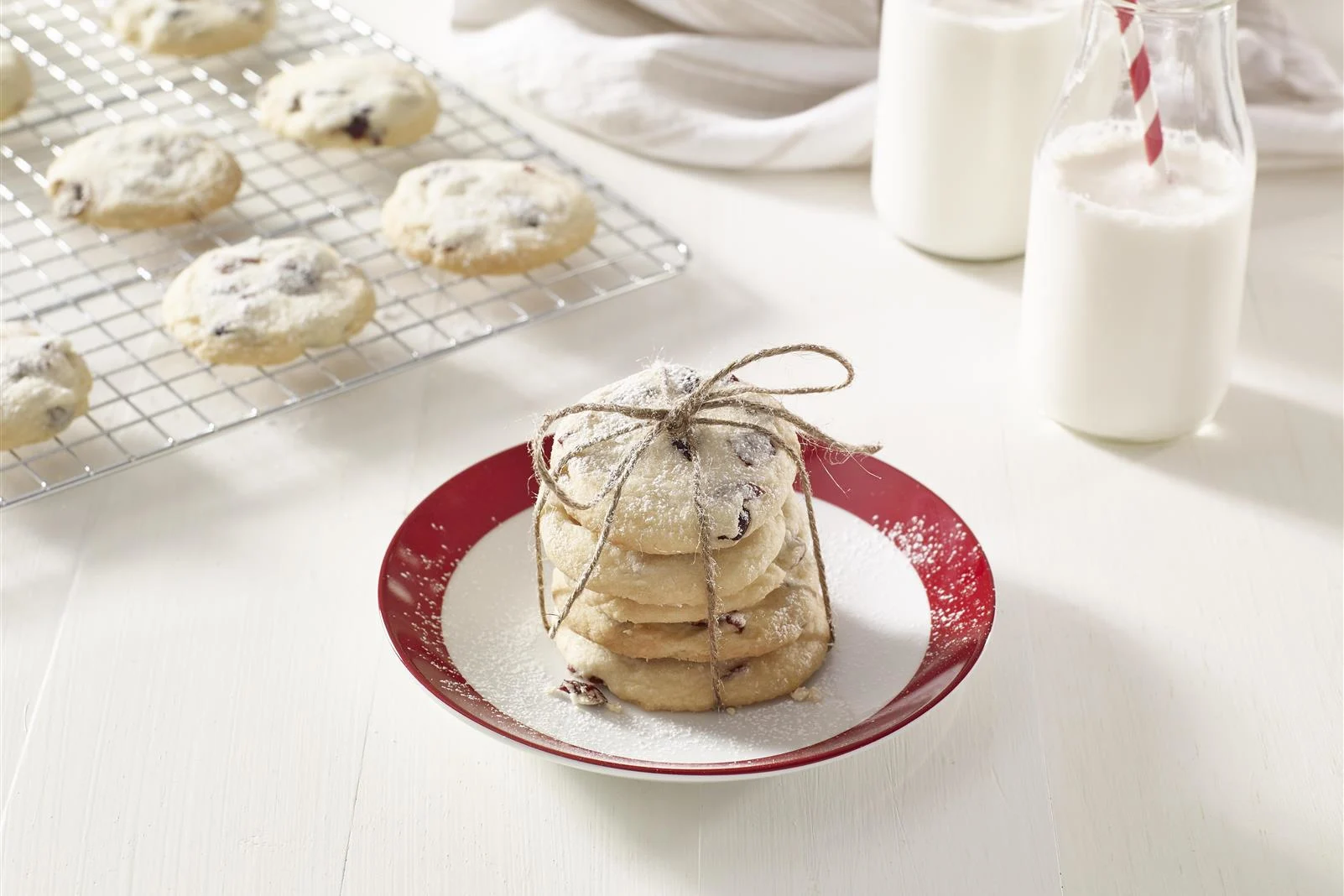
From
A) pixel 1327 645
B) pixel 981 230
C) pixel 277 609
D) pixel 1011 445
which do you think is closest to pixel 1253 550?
pixel 1327 645

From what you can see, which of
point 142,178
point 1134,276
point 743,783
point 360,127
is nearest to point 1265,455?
point 1134,276

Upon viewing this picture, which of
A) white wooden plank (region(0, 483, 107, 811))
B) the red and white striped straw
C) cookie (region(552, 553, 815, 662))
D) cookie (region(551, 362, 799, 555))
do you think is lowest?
white wooden plank (region(0, 483, 107, 811))

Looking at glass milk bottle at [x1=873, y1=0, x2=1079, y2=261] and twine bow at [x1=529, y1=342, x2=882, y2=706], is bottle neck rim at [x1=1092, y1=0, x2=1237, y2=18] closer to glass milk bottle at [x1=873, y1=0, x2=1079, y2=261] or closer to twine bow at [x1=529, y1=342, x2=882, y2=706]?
glass milk bottle at [x1=873, y1=0, x2=1079, y2=261]

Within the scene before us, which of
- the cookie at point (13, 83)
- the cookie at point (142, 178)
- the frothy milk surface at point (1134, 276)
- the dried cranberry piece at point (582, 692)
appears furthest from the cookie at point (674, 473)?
the cookie at point (13, 83)

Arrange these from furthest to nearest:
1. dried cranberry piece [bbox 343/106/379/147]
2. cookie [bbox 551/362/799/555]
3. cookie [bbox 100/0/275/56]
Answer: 1. cookie [bbox 100/0/275/56]
2. dried cranberry piece [bbox 343/106/379/147]
3. cookie [bbox 551/362/799/555]

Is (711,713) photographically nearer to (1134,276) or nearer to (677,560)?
(677,560)

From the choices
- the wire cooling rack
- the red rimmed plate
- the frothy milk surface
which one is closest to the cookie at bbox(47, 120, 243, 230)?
the wire cooling rack
